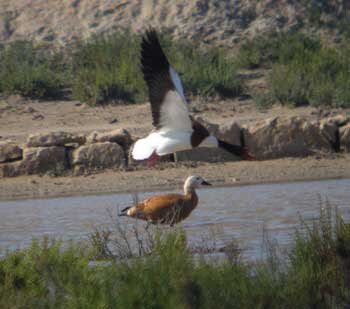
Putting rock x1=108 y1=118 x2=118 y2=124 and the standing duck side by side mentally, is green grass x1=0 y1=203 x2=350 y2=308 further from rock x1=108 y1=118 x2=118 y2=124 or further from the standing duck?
rock x1=108 y1=118 x2=118 y2=124

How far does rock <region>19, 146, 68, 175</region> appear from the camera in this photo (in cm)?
1298

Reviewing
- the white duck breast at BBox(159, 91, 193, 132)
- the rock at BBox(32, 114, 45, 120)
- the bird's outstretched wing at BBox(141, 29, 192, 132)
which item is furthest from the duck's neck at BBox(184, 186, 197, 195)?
the rock at BBox(32, 114, 45, 120)

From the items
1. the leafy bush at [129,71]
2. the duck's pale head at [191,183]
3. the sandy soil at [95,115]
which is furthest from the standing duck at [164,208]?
the leafy bush at [129,71]

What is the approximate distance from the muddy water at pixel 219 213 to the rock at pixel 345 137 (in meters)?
1.42

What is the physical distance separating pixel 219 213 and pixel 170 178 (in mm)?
2539

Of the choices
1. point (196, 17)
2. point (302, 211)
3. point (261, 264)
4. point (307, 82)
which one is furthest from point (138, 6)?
point (261, 264)

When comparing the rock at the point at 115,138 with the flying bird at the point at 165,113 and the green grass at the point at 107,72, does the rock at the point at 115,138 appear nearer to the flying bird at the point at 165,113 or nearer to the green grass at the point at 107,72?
the green grass at the point at 107,72

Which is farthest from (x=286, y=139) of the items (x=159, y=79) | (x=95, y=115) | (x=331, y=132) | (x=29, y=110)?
(x=159, y=79)

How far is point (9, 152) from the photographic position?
13.1 meters

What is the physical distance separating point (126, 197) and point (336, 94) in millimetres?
5164

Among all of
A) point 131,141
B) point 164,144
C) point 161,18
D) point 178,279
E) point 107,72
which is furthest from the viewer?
point 161,18

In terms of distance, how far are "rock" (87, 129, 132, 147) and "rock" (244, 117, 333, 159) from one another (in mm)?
1599

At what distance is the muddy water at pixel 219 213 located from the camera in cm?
867

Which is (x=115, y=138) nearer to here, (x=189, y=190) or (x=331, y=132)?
(x=331, y=132)
